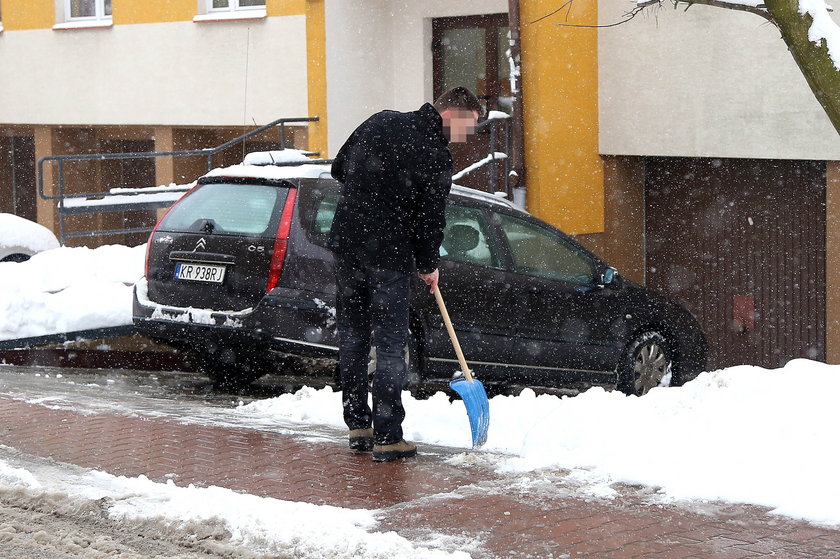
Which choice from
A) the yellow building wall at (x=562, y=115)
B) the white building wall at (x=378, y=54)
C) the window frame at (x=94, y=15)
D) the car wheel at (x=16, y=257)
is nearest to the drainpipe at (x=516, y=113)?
the yellow building wall at (x=562, y=115)

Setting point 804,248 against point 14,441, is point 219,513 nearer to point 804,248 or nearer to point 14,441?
point 14,441

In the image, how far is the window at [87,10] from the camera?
19797mm

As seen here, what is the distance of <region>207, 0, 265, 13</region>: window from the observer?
17.7 metres

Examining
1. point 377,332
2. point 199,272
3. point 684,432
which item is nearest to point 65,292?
point 199,272

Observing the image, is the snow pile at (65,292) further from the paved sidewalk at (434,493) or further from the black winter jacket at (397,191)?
the black winter jacket at (397,191)

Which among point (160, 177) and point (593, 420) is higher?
point (160, 177)

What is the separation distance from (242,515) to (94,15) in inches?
652

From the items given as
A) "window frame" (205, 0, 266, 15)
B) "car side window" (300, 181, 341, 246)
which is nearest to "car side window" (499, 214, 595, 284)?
"car side window" (300, 181, 341, 246)

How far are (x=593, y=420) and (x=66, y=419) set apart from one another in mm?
3132

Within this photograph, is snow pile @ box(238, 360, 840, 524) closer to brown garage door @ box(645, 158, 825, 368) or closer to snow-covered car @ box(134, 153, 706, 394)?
snow-covered car @ box(134, 153, 706, 394)

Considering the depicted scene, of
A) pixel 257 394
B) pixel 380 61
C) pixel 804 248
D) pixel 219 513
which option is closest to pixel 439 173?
pixel 219 513

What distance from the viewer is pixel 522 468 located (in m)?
5.89

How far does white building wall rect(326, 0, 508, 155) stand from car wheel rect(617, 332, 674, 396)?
640 centimetres

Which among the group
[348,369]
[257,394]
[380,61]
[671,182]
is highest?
[380,61]
